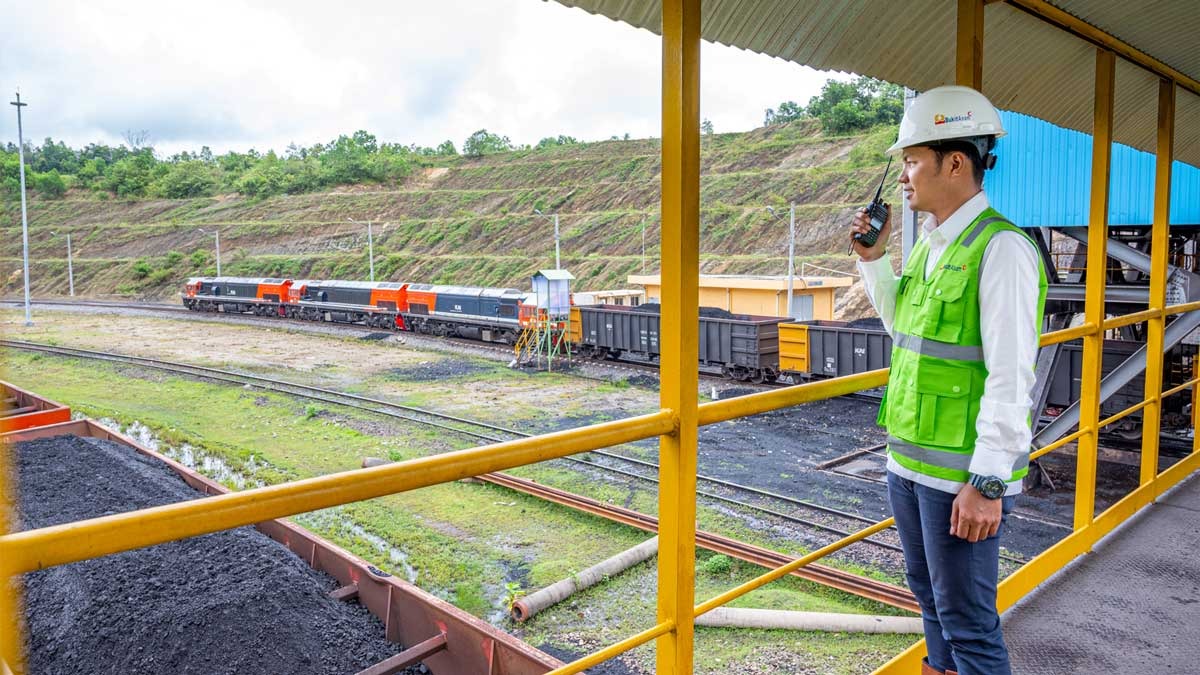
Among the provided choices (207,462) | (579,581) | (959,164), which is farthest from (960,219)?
(207,462)

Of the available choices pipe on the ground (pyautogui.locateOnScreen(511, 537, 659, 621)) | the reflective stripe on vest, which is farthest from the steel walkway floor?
pipe on the ground (pyautogui.locateOnScreen(511, 537, 659, 621))

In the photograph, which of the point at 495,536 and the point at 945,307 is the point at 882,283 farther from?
the point at 495,536

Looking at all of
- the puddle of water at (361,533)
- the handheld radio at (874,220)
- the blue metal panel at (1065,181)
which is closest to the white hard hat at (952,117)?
the handheld radio at (874,220)

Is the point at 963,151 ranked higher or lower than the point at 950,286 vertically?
higher

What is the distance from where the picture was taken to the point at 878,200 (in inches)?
87.1

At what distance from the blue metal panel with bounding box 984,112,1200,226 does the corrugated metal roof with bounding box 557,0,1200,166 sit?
6.70 meters

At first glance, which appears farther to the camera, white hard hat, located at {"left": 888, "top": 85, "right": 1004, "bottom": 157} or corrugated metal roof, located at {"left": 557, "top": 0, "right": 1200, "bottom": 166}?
corrugated metal roof, located at {"left": 557, "top": 0, "right": 1200, "bottom": 166}

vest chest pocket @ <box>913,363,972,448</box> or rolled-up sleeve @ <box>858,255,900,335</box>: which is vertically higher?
rolled-up sleeve @ <box>858,255,900,335</box>

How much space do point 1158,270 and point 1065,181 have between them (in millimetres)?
7173

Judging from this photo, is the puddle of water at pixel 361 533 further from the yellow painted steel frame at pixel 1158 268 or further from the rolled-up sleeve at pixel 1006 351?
the rolled-up sleeve at pixel 1006 351

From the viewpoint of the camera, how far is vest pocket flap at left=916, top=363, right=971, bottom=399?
1.86 meters

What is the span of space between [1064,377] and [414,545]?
8468 millimetres

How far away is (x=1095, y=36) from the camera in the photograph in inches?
139

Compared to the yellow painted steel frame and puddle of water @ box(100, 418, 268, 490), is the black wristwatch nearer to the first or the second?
the yellow painted steel frame
